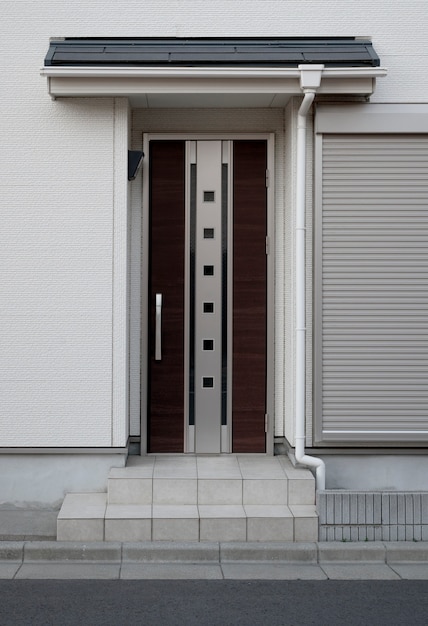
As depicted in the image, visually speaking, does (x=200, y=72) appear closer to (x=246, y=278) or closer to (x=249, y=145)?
(x=249, y=145)

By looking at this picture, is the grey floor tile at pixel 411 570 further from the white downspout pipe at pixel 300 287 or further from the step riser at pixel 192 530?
the white downspout pipe at pixel 300 287

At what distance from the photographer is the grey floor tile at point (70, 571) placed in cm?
645

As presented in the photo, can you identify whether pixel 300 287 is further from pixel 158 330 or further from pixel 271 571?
pixel 271 571

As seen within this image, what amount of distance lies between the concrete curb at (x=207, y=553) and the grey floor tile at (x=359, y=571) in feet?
0.22

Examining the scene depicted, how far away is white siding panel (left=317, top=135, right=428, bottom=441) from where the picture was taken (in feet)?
25.6

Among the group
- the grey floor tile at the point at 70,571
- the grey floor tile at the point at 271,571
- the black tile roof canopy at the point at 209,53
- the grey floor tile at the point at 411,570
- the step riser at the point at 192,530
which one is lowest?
the grey floor tile at the point at 411,570

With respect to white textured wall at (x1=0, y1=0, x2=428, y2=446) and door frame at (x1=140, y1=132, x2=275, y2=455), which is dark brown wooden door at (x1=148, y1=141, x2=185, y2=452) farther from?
white textured wall at (x1=0, y1=0, x2=428, y2=446)

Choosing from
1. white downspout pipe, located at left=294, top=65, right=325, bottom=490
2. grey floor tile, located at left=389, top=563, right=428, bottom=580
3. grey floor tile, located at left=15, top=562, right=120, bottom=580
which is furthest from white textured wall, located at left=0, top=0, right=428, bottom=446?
grey floor tile, located at left=389, top=563, right=428, bottom=580

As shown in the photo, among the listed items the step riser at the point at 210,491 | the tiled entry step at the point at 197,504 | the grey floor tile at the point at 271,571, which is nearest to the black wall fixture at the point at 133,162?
the tiled entry step at the point at 197,504

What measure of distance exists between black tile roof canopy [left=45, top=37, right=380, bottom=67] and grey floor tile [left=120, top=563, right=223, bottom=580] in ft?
14.3

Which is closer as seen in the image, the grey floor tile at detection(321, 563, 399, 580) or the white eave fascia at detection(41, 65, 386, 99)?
the grey floor tile at detection(321, 563, 399, 580)

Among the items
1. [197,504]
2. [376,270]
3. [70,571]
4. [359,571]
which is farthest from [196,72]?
[359,571]
